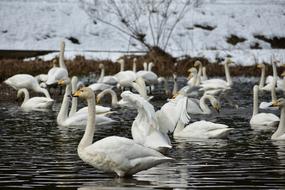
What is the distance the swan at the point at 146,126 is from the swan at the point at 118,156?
118 cm

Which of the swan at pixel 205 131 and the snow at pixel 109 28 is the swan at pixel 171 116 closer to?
the swan at pixel 205 131

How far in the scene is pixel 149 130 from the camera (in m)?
11.3

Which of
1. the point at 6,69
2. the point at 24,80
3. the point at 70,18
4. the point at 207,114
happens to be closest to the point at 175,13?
the point at 70,18

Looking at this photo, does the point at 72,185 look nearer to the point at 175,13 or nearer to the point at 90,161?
the point at 90,161

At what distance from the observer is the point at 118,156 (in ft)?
31.1

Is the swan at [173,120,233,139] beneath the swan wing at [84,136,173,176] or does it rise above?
beneath

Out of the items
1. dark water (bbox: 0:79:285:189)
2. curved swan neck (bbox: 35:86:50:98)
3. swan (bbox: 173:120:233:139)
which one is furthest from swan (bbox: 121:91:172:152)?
curved swan neck (bbox: 35:86:50:98)

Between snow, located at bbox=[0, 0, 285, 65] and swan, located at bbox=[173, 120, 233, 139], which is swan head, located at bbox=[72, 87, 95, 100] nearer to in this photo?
swan, located at bbox=[173, 120, 233, 139]

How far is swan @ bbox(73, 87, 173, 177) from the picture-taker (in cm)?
945

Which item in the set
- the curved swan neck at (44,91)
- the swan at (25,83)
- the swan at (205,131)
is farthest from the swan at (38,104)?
the swan at (205,131)

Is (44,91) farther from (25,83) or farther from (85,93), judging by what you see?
(85,93)

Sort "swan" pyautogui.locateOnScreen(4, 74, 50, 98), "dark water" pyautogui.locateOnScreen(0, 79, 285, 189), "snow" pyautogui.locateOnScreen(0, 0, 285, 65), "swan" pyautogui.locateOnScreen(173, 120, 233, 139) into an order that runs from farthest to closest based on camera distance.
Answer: "snow" pyautogui.locateOnScreen(0, 0, 285, 65) < "swan" pyautogui.locateOnScreen(4, 74, 50, 98) < "swan" pyautogui.locateOnScreen(173, 120, 233, 139) < "dark water" pyautogui.locateOnScreen(0, 79, 285, 189)

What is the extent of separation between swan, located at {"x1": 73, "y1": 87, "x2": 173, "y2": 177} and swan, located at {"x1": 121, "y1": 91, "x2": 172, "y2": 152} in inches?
46.3

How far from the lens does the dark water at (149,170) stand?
361 inches
